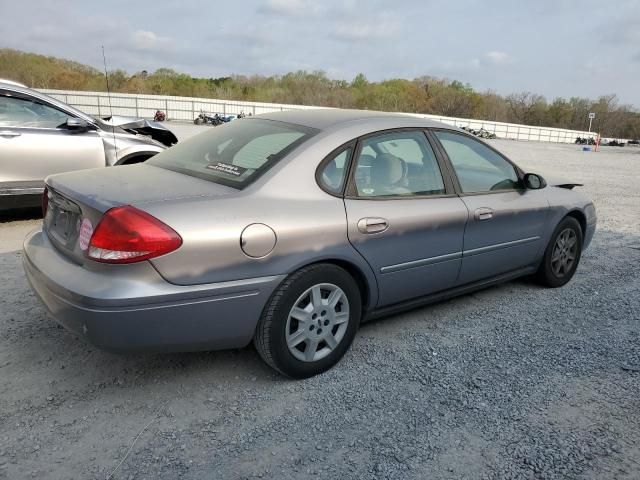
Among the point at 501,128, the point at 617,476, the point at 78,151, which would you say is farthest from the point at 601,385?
the point at 501,128

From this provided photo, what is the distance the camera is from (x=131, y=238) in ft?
7.97

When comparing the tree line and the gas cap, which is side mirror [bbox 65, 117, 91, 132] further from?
the tree line

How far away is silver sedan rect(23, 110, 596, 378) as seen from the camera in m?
2.46

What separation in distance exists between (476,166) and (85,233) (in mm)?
2799

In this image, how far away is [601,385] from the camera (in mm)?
3125

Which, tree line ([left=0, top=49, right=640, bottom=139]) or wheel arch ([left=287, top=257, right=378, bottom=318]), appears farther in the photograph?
tree line ([left=0, top=49, right=640, bottom=139])

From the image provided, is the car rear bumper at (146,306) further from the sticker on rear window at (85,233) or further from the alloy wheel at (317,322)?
the alloy wheel at (317,322)

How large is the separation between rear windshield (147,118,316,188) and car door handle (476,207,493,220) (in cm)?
140

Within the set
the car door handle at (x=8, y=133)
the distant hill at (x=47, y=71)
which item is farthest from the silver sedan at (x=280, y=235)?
the distant hill at (x=47, y=71)

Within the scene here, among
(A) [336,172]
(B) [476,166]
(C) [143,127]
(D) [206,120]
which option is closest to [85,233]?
(A) [336,172]

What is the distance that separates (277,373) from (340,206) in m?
1.05

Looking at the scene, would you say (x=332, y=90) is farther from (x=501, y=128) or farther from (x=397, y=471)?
(x=397, y=471)

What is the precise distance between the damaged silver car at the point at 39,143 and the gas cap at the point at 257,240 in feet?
14.6

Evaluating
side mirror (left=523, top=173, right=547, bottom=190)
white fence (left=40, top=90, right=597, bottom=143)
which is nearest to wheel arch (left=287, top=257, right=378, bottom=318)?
side mirror (left=523, top=173, right=547, bottom=190)
